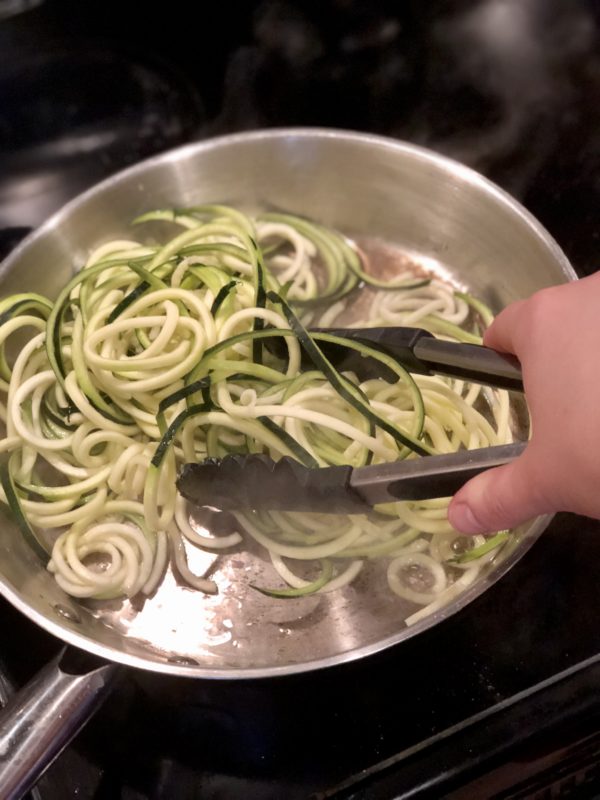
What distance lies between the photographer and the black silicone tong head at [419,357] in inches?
43.6

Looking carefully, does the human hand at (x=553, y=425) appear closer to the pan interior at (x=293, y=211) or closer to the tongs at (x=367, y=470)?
the tongs at (x=367, y=470)

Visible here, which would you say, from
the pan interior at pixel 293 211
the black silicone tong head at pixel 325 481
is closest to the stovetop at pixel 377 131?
the pan interior at pixel 293 211

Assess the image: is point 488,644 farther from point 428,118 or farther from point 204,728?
point 428,118

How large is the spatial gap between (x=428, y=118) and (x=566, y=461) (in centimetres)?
120

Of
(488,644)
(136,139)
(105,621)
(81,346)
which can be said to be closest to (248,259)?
(81,346)

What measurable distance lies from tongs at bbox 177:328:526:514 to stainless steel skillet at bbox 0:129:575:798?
16cm

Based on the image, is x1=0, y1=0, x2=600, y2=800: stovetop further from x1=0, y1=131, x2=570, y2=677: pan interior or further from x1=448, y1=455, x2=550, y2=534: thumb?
x1=448, y1=455, x2=550, y2=534: thumb

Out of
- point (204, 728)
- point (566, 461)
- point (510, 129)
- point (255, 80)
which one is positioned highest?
point (255, 80)

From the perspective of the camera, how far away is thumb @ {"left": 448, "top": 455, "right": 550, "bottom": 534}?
2.85ft

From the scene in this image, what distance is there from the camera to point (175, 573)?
49.7 inches

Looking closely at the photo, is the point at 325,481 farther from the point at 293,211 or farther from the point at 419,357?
the point at 293,211

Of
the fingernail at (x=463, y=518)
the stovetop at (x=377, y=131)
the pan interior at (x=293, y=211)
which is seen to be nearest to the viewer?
the fingernail at (x=463, y=518)

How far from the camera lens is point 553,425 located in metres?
0.85

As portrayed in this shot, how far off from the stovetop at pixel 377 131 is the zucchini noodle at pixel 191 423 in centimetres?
13
